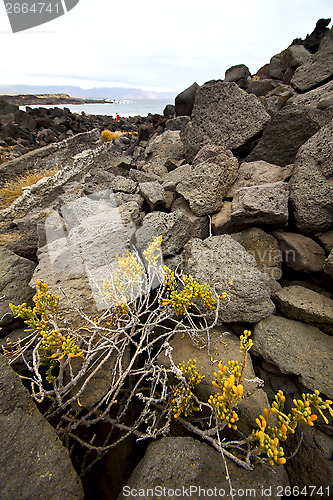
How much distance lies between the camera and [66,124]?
1423 cm

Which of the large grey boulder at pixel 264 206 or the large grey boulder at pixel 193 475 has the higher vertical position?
the large grey boulder at pixel 264 206

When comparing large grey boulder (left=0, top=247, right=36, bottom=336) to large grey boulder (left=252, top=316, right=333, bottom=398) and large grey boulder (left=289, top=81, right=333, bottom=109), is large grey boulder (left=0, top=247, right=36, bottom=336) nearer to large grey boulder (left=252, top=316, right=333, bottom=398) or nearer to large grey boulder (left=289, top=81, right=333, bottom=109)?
large grey boulder (left=252, top=316, right=333, bottom=398)

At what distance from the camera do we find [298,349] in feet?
4.93

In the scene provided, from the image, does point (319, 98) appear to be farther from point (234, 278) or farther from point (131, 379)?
point (131, 379)

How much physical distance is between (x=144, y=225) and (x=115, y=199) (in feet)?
2.30

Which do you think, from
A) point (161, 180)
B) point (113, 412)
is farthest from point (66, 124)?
point (113, 412)

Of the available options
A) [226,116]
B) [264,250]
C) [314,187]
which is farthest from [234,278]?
[226,116]

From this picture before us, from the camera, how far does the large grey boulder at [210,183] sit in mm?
2346

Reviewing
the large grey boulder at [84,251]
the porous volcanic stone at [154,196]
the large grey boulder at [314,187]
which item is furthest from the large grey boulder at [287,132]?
the large grey boulder at [84,251]

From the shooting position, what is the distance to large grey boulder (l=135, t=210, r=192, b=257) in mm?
2117

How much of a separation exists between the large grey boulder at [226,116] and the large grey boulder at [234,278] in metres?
1.65

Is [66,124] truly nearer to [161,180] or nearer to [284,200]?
[161,180]

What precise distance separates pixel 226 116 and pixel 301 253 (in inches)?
78.1

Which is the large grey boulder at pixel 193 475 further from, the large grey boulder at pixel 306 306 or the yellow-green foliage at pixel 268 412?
the large grey boulder at pixel 306 306
